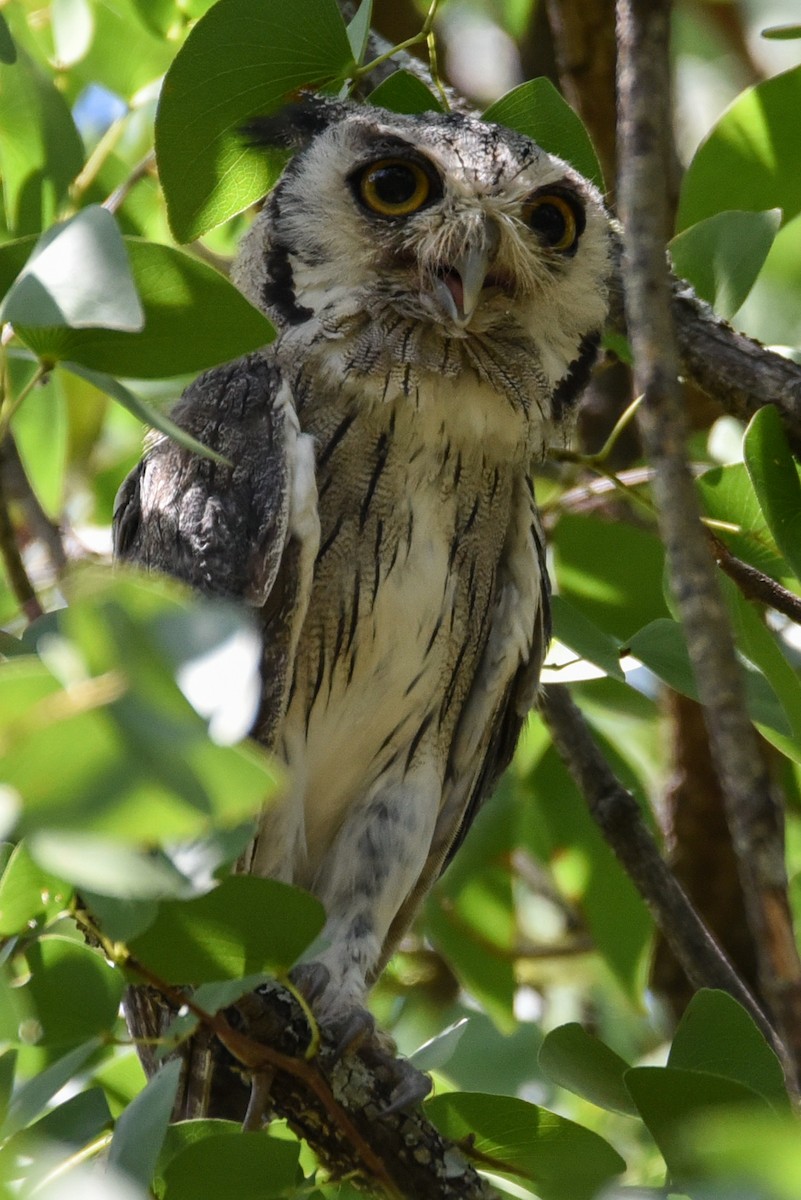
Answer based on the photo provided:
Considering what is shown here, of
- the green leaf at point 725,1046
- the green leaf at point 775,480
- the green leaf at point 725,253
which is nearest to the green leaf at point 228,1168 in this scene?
the green leaf at point 725,1046

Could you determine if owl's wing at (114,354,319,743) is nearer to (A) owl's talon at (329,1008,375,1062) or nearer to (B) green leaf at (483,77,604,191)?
(A) owl's talon at (329,1008,375,1062)

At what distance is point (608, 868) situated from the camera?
2271 mm

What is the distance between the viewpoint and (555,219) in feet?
6.32

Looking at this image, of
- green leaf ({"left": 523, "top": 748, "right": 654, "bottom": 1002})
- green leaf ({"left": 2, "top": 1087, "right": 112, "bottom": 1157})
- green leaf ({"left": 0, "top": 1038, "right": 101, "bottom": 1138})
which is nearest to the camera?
green leaf ({"left": 0, "top": 1038, "right": 101, "bottom": 1138})

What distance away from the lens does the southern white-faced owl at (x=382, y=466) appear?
1.76 m

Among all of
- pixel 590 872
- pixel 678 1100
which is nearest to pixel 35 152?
pixel 678 1100

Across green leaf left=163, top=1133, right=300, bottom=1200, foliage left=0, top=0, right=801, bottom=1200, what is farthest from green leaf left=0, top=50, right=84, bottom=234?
green leaf left=163, top=1133, right=300, bottom=1200

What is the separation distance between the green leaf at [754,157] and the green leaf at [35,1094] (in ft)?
4.07

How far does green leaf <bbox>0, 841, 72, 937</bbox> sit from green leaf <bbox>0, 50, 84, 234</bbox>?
0.79 m

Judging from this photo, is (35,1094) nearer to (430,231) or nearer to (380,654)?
(380,654)

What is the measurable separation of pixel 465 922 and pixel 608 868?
0.24m

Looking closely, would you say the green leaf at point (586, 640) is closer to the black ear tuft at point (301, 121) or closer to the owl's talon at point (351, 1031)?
the owl's talon at point (351, 1031)

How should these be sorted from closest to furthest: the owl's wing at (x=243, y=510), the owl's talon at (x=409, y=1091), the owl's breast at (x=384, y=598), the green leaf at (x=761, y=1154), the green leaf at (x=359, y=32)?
the green leaf at (x=761, y=1154) < the owl's talon at (x=409, y=1091) < the green leaf at (x=359, y=32) < the owl's wing at (x=243, y=510) < the owl's breast at (x=384, y=598)

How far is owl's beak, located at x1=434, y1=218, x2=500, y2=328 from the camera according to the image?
171cm
